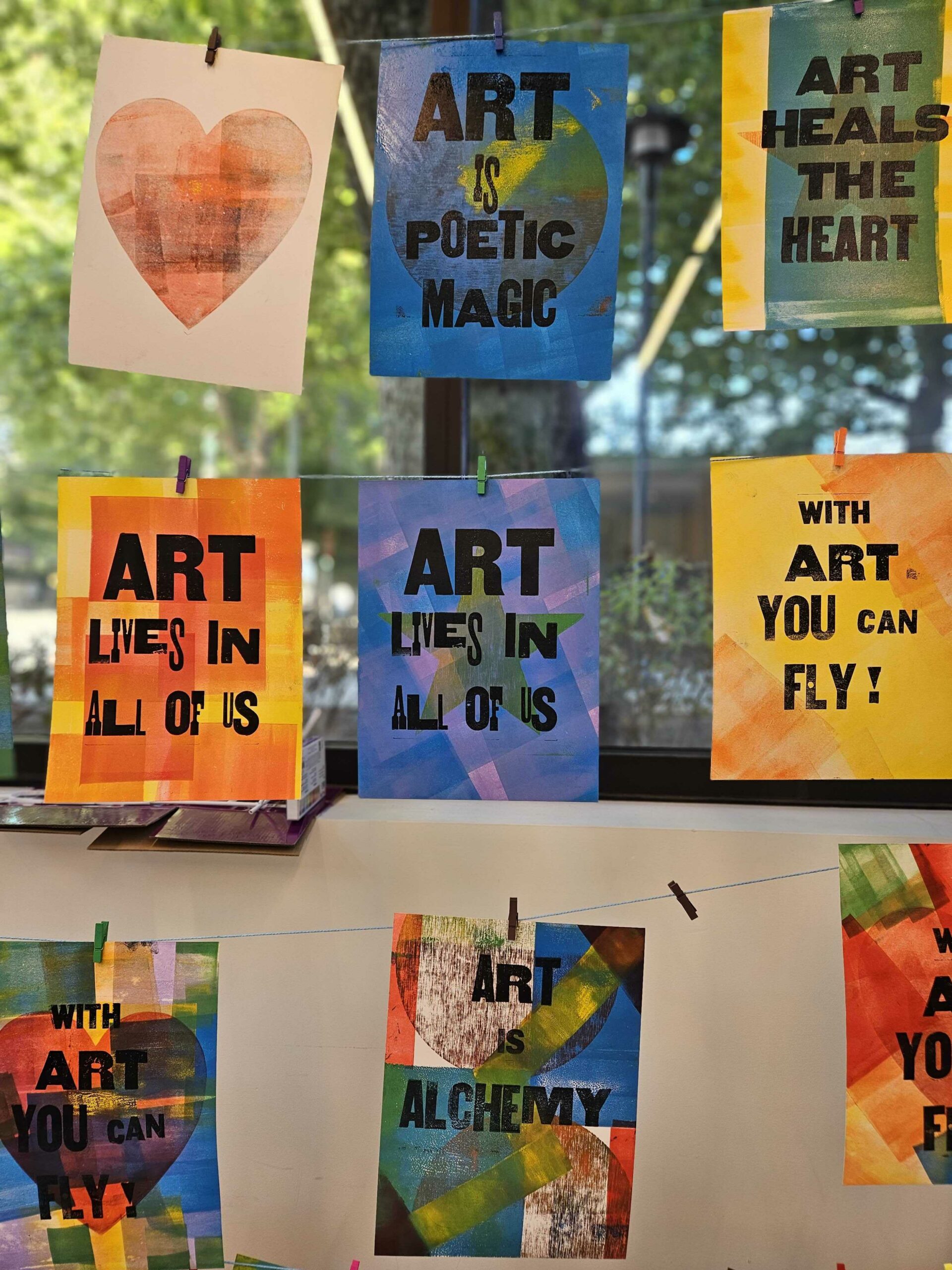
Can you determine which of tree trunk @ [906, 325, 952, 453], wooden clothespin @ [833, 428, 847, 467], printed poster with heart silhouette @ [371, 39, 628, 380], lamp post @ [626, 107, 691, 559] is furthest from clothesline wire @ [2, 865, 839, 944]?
tree trunk @ [906, 325, 952, 453]

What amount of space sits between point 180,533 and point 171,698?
0.57 ft

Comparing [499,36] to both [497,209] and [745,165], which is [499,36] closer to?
[497,209]

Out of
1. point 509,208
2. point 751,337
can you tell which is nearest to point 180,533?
point 509,208

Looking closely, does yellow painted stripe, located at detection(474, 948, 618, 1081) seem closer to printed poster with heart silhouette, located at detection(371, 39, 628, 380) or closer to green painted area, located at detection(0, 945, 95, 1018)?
green painted area, located at detection(0, 945, 95, 1018)

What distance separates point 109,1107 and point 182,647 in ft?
1.70

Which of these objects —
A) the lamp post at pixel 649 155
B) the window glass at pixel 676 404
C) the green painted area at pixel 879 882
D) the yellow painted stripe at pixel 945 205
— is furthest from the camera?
the lamp post at pixel 649 155

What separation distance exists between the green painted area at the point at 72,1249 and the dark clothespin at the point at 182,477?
81 centimetres

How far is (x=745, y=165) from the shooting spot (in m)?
0.85

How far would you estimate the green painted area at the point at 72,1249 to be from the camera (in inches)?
37.4

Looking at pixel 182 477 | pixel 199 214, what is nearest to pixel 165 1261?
pixel 182 477

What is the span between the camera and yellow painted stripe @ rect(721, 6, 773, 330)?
85cm

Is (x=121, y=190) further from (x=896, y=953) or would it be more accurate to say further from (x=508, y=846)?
(x=896, y=953)

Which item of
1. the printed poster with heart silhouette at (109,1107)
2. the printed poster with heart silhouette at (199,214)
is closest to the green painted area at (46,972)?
the printed poster with heart silhouette at (109,1107)

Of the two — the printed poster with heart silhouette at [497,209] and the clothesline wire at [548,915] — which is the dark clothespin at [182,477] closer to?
the printed poster with heart silhouette at [497,209]
